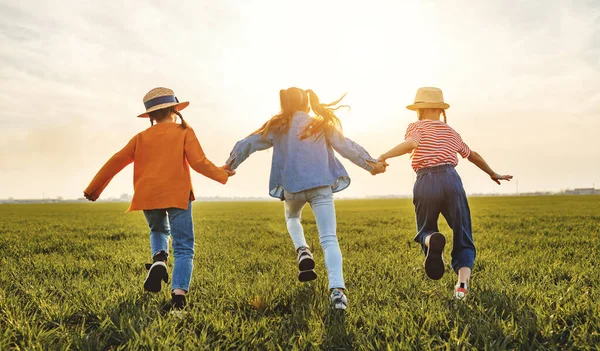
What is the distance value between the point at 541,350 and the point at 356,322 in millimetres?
1374

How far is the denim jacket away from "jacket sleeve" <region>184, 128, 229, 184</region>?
464 millimetres

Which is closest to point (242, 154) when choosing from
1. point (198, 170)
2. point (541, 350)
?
point (198, 170)

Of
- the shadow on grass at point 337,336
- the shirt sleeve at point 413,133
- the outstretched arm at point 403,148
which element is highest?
the shirt sleeve at point 413,133

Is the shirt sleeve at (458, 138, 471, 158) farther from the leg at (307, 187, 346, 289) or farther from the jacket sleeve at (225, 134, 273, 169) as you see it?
the jacket sleeve at (225, 134, 273, 169)

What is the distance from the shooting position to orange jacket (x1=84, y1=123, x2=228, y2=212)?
427 centimetres

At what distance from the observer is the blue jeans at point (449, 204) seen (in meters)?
4.62

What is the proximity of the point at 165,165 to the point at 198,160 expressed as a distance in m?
0.32

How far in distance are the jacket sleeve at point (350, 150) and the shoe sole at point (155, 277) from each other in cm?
214

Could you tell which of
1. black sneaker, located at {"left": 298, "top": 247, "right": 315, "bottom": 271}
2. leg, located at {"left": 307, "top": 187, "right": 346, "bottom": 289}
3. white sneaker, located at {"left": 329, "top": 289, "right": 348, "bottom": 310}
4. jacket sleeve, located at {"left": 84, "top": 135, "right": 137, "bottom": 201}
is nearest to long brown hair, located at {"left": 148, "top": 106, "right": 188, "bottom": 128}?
jacket sleeve, located at {"left": 84, "top": 135, "right": 137, "bottom": 201}

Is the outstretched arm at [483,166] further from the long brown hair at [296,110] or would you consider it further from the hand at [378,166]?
the long brown hair at [296,110]

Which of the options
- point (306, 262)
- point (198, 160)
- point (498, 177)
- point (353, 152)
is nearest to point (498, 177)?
point (498, 177)

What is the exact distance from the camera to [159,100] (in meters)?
4.49

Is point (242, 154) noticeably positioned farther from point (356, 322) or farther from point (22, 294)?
point (22, 294)

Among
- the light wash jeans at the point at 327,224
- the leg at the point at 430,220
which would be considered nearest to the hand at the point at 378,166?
the leg at the point at 430,220
